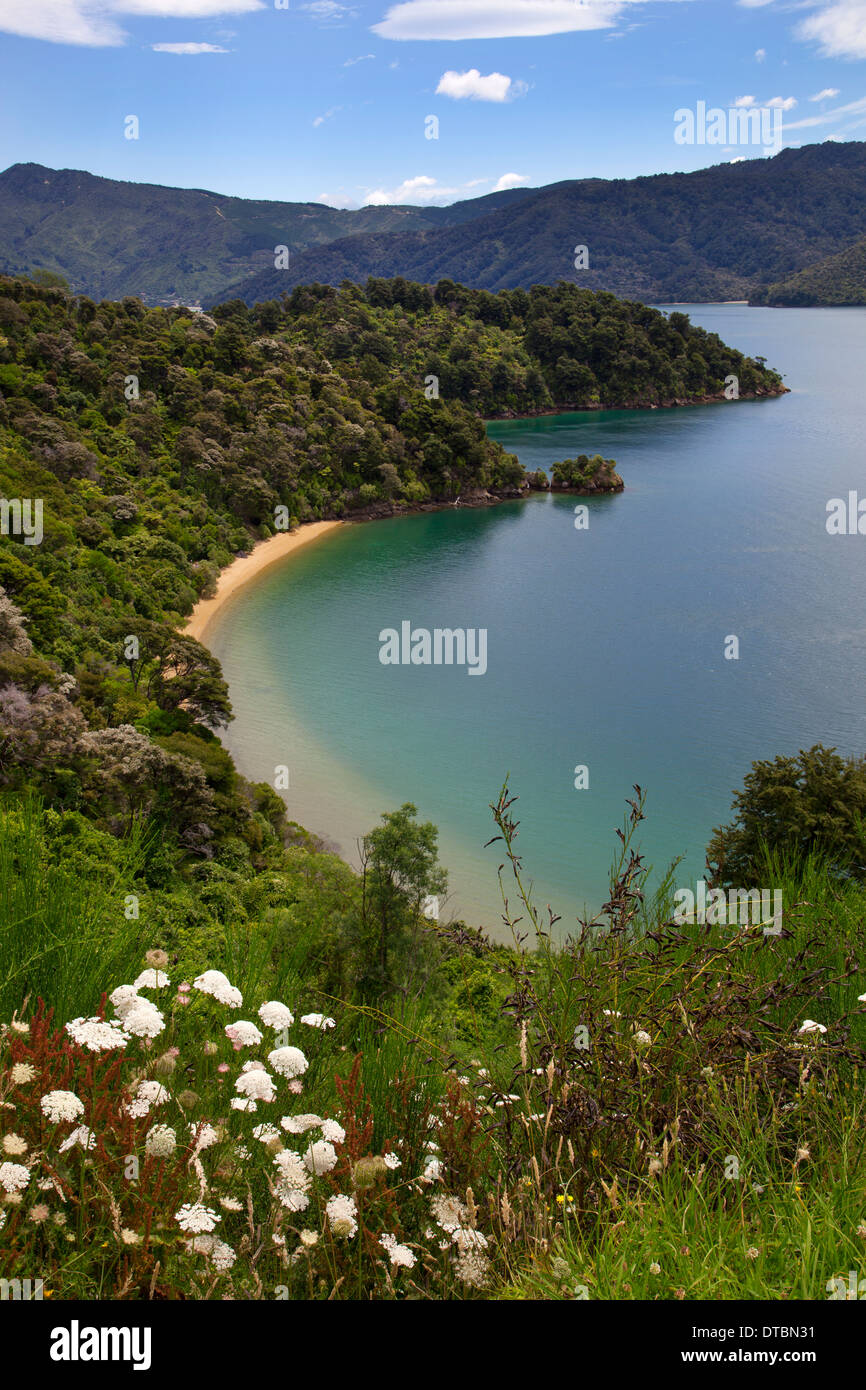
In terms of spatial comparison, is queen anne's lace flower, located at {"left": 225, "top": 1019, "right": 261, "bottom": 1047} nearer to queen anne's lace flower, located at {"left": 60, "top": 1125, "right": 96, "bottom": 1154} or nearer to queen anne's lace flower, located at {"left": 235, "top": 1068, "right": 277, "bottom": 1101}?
queen anne's lace flower, located at {"left": 235, "top": 1068, "right": 277, "bottom": 1101}

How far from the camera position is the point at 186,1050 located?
7.61ft

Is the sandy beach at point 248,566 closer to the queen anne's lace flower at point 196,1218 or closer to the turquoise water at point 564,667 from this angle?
the turquoise water at point 564,667

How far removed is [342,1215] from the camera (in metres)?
1.72

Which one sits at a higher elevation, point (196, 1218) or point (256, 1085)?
point (256, 1085)

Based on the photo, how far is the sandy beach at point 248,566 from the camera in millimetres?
31216

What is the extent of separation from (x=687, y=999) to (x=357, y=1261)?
1.14m

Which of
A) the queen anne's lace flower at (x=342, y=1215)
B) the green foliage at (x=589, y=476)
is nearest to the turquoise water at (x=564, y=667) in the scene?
the green foliage at (x=589, y=476)

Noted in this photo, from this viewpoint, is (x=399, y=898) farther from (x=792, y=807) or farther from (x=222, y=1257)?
(x=222, y=1257)

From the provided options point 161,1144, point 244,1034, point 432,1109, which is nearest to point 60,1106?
point 161,1144

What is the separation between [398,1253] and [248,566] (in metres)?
37.7

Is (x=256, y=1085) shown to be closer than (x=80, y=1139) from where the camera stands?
No

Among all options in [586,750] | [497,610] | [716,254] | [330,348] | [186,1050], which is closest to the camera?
[186,1050]
